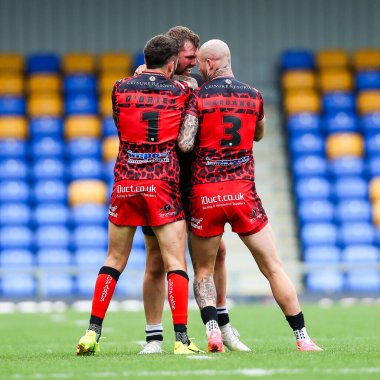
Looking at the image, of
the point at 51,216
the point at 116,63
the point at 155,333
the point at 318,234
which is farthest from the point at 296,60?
the point at 155,333

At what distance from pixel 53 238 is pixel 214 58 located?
1262cm

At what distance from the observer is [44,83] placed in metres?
22.3

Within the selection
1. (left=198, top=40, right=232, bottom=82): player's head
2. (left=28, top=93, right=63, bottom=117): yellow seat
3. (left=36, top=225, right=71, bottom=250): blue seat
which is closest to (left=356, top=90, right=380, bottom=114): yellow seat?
(left=28, top=93, right=63, bottom=117): yellow seat

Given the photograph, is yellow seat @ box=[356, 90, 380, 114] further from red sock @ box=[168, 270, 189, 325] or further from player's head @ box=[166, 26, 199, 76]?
red sock @ box=[168, 270, 189, 325]

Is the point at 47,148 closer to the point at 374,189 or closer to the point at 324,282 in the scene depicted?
the point at 324,282

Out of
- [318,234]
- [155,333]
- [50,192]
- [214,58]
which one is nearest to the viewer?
[214,58]

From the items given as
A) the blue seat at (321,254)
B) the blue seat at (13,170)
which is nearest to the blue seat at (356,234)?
the blue seat at (321,254)

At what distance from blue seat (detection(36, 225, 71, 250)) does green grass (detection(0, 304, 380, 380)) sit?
6.37 meters

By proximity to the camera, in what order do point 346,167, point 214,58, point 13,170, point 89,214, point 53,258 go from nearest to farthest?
1. point 214,58
2. point 53,258
3. point 89,214
4. point 13,170
5. point 346,167

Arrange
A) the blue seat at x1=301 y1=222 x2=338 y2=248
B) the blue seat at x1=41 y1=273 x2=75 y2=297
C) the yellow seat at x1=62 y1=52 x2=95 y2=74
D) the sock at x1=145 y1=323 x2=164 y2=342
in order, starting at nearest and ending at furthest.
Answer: the sock at x1=145 y1=323 x2=164 y2=342 → the blue seat at x1=41 y1=273 x2=75 y2=297 → the blue seat at x1=301 y1=222 x2=338 y2=248 → the yellow seat at x1=62 y1=52 x2=95 y2=74

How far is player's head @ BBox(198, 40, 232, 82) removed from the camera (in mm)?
7734

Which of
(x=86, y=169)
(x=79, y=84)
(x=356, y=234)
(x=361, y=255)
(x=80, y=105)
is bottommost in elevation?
(x=361, y=255)

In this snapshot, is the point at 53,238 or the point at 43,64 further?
the point at 43,64

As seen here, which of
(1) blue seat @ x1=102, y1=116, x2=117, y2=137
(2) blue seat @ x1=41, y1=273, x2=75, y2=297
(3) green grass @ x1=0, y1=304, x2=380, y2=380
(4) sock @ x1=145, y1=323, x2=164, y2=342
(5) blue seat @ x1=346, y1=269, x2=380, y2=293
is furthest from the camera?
(1) blue seat @ x1=102, y1=116, x2=117, y2=137
